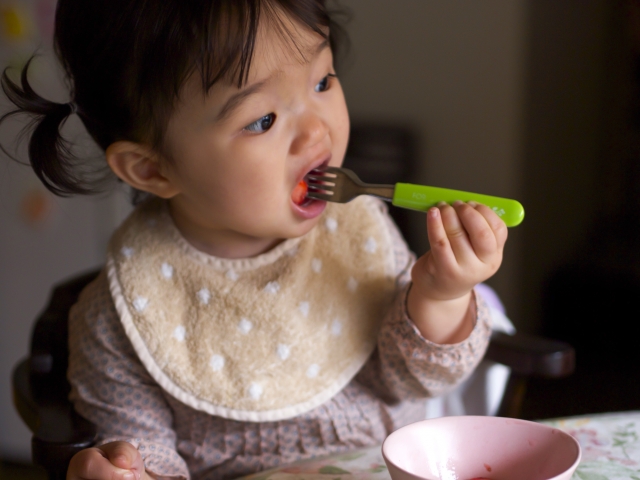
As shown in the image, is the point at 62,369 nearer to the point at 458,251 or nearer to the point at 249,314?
the point at 249,314

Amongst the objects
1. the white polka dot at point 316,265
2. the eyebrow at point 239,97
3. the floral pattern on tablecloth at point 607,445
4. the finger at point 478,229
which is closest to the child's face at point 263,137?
the eyebrow at point 239,97

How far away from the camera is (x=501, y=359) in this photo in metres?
1.01

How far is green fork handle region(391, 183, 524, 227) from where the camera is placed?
0.74 meters

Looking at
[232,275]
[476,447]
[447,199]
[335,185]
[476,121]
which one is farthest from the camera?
[476,121]

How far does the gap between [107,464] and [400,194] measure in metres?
0.44

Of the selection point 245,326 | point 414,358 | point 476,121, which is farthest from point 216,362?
point 476,121

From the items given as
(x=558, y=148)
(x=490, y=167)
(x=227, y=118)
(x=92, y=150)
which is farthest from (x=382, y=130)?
(x=227, y=118)

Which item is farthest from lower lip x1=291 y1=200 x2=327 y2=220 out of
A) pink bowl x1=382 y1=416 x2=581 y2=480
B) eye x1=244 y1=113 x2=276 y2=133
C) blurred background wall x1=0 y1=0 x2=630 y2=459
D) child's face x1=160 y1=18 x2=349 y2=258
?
blurred background wall x1=0 y1=0 x2=630 y2=459

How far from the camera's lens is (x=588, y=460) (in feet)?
2.44

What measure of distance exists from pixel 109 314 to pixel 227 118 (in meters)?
0.35

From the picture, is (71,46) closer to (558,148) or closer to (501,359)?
(501,359)

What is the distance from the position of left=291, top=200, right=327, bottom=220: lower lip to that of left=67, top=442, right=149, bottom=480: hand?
13.8 inches

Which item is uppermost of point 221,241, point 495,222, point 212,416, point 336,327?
point 495,222

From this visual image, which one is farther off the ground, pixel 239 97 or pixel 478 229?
pixel 239 97
